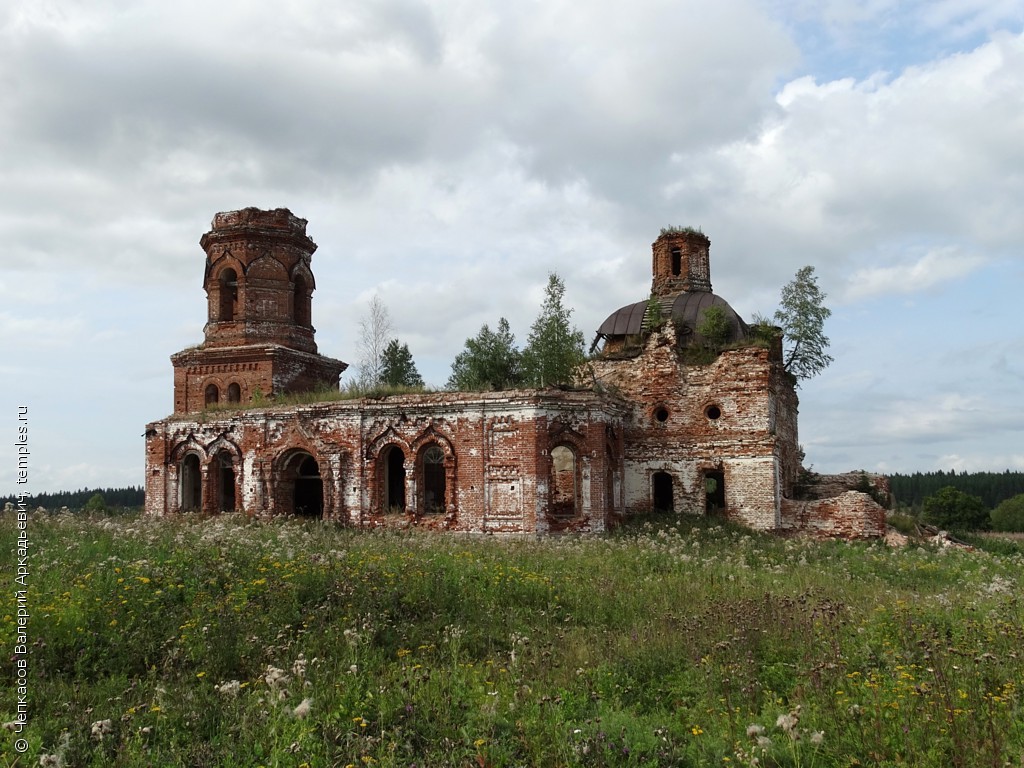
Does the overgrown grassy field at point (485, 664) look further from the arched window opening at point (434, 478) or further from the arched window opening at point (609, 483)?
the arched window opening at point (434, 478)

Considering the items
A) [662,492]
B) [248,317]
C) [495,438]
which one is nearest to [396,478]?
[495,438]

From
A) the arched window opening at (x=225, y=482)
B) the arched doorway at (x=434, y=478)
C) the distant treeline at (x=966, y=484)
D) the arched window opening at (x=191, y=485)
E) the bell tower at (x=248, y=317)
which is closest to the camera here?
the arched window opening at (x=225, y=482)

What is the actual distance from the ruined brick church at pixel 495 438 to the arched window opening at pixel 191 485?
0.18 ft

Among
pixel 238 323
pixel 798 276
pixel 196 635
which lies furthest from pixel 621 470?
pixel 196 635

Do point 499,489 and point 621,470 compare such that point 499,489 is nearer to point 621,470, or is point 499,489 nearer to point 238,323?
point 621,470

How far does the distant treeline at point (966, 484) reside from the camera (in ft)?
280

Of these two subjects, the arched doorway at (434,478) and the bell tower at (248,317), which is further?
the arched doorway at (434,478)

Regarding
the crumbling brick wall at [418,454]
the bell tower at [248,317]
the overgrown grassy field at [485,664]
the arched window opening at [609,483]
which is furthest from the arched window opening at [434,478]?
the overgrown grassy field at [485,664]

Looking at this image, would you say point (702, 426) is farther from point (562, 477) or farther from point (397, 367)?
point (397, 367)

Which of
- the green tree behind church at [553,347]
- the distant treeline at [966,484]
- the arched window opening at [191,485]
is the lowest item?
the distant treeline at [966,484]

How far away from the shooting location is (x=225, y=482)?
25.9m

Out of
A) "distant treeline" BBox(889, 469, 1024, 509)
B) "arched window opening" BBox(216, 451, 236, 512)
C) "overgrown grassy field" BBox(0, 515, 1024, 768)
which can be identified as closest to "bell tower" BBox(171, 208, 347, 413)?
"arched window opening" BBox(216, 451, 236, 512)

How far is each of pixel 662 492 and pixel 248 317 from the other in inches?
541

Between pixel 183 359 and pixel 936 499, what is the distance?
4773cm
